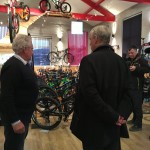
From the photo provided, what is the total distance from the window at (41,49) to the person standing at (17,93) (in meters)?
12.9

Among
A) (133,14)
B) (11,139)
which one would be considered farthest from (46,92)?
(133,14)

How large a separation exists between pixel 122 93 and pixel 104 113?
279 millimetres

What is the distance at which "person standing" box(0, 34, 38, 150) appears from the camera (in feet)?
5.95

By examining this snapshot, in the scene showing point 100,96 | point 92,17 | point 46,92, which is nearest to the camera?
point 100,96

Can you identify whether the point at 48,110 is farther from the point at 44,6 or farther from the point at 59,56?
the point at 59,56

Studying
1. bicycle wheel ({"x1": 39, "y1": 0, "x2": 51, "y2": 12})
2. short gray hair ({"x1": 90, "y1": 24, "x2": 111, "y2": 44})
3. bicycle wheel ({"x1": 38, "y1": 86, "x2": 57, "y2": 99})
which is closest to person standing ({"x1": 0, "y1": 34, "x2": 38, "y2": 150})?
short gray hair ({"x1": 90, "y1": 24, "x2": 111, "y2": 44})

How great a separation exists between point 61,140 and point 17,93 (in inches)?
86.7

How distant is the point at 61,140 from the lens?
388 centimetres

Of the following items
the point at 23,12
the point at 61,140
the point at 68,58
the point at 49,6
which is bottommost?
the point at 61,140

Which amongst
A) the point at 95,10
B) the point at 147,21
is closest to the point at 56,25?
the point at 95,10

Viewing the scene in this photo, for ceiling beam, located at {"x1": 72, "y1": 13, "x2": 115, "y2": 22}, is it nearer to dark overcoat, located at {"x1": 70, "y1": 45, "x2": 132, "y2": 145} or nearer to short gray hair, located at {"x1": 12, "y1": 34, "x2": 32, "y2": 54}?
short gray hair, located at {"x1": 12, "y1": 34, "x2": 32, "y2": 54}

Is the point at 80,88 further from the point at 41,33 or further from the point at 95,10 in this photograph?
the point at 41,33

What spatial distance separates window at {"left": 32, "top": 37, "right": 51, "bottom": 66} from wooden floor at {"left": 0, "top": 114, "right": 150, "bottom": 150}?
1064 cm

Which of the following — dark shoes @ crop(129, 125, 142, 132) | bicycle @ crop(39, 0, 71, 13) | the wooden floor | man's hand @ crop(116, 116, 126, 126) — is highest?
bicycle @ crop(39, 0, 71, 13)
